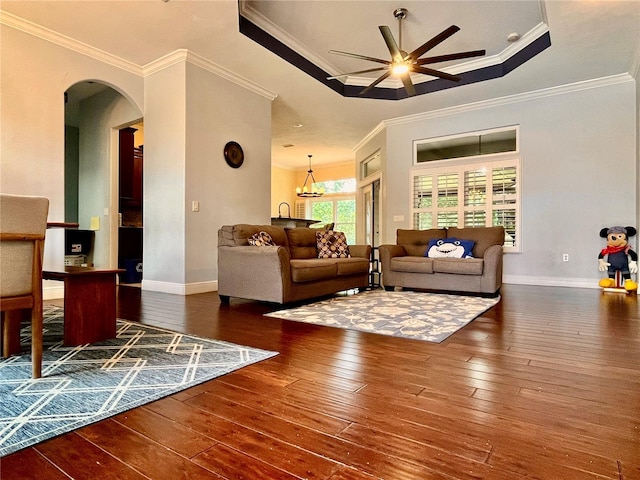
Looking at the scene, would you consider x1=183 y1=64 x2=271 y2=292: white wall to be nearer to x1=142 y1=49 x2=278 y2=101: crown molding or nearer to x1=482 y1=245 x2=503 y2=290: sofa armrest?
x1=142 y1=49 x2=278 y2=101: crown molding

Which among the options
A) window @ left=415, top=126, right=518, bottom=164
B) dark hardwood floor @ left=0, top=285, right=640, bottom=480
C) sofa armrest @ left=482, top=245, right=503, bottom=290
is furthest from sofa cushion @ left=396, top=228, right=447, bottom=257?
dark hardwood floor @ left=0, top=285, right=640, bottom=480

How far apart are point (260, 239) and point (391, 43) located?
2.39m

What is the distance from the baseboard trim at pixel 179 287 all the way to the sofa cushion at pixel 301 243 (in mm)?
1249

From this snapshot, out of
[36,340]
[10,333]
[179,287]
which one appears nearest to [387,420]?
[36,340]

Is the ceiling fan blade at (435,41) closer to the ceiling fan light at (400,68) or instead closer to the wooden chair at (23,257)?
the ceiling fan light at (400,68)

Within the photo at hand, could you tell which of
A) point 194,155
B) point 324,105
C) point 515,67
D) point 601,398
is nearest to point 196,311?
point 194,155

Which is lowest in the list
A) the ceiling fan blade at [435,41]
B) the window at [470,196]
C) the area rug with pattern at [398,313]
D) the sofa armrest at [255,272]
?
the area rug with pattern at [398,313]

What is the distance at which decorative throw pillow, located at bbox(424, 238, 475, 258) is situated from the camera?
4752mm

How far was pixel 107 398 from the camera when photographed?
148 centimetres

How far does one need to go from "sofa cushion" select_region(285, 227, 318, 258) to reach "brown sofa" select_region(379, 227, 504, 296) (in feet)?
3.29

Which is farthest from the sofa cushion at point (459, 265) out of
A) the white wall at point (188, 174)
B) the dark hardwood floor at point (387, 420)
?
the white wall at point (188, 174)

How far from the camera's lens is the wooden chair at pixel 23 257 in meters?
1.58

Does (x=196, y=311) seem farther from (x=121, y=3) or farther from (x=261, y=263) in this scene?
(x=121, y=3)

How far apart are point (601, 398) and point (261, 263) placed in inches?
107
